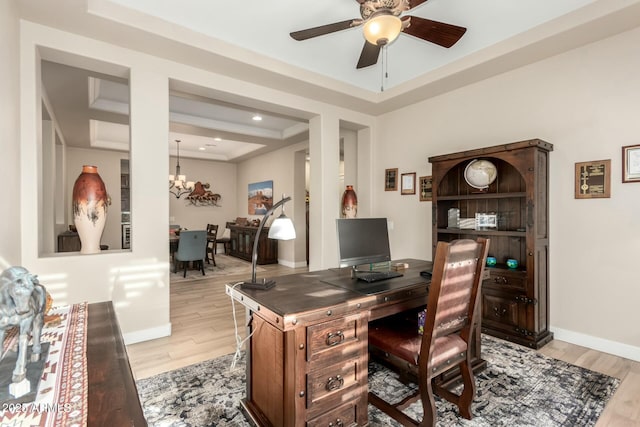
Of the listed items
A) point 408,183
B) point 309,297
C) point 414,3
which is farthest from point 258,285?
point 408,183

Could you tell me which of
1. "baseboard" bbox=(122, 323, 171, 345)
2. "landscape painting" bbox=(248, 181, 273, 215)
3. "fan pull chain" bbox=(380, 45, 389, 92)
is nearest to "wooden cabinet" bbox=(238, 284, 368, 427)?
"baseboard" bbox=(122, 323, 171, 345)

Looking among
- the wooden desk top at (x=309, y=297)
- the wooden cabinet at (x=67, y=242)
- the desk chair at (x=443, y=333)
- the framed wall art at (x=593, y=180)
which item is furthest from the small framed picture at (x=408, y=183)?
the wooden cabinet at (x=67, y=242)

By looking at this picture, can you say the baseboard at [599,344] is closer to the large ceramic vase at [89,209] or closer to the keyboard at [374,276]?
the keyboard at [374,276]

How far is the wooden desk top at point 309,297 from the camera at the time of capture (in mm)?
1454

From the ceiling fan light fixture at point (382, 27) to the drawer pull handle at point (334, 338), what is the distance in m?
1.85

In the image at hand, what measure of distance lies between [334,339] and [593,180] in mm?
2788

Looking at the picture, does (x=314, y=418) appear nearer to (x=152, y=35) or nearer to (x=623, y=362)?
(x=623, y=362)

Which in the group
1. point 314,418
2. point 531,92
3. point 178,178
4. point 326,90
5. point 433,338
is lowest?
point 314,418

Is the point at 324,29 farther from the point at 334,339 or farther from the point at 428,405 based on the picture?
the point at 428,405

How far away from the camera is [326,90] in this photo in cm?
381

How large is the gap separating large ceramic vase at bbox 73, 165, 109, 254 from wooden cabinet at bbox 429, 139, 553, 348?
3.38 metres

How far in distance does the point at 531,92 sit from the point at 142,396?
13.9 ft

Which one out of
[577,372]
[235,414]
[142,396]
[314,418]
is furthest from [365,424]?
[577,372]

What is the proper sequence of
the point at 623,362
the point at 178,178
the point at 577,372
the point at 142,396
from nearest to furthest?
the point at 142,396 → the point at 577,372 → the point at 623,362 → the point at 178,178
